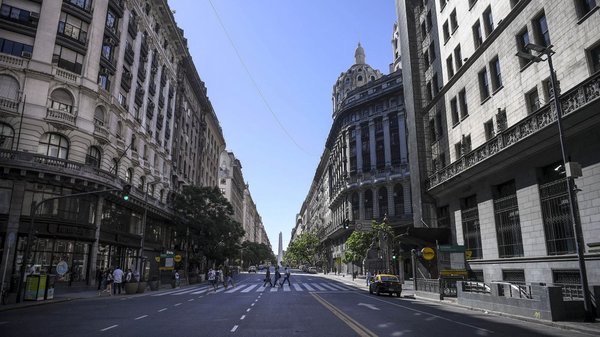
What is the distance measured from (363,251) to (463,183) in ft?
91.8

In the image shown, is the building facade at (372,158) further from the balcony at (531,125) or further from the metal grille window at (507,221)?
the metal grille window at (507,221)

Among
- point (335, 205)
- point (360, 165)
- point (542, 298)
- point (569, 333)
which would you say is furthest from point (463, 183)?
point (335, 205)

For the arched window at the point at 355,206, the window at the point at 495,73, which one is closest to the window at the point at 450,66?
the window at the point at 495,73

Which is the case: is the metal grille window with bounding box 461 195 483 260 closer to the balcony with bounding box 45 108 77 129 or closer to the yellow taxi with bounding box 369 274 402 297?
the yellow taxi with bounding box 369 274 402 297

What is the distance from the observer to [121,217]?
1560 inches

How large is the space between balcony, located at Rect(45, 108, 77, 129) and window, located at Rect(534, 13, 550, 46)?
32263mm

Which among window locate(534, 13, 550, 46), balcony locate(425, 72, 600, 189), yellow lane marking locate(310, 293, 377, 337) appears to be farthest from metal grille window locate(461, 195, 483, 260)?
yellow lane marking locate(310, 293, 377, 337)

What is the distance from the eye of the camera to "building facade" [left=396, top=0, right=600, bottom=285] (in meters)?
18.0

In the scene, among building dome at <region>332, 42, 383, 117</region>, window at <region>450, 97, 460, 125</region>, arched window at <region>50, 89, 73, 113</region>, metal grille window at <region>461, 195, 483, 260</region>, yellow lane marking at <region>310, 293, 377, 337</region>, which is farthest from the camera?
building dome at <region>332, 42, 383, 117</region>

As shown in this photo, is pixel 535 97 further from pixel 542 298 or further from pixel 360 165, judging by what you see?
pixel 360 165

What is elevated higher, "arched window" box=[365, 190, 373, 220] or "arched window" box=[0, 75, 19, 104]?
"arched window" box=[0, 75, 19, 104]

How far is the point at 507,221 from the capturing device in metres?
24.4

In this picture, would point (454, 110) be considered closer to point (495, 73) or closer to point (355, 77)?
point (495, 73)

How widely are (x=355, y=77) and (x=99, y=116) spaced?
75.1m
